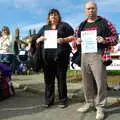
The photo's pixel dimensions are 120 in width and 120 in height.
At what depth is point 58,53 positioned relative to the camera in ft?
28.9

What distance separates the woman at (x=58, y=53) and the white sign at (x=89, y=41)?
0.43m

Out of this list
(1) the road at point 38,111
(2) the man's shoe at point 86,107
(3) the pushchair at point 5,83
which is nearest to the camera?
(1) the road at point 38,111

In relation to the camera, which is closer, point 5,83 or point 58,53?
point 58,53

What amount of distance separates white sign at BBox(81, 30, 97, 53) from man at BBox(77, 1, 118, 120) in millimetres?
52

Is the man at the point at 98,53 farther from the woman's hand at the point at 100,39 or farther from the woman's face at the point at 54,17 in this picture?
the woman's face at the point at 54,17

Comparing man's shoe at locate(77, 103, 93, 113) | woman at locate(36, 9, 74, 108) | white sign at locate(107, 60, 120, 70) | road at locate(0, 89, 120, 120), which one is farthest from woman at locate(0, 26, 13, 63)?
man's shoe at locate(77, 103, 93, 113)

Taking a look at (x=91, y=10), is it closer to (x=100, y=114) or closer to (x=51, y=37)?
(x=51, y=37)

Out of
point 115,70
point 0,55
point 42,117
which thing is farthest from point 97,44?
point 0,55

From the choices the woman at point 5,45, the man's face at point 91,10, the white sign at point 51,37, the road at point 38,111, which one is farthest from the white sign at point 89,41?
the woman at point 5,45

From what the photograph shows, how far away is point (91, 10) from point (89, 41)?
0.54 metres

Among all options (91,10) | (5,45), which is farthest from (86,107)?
(5,45)

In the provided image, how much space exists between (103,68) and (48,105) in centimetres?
159

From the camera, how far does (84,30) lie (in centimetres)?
827

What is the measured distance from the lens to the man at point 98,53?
8078 mm
